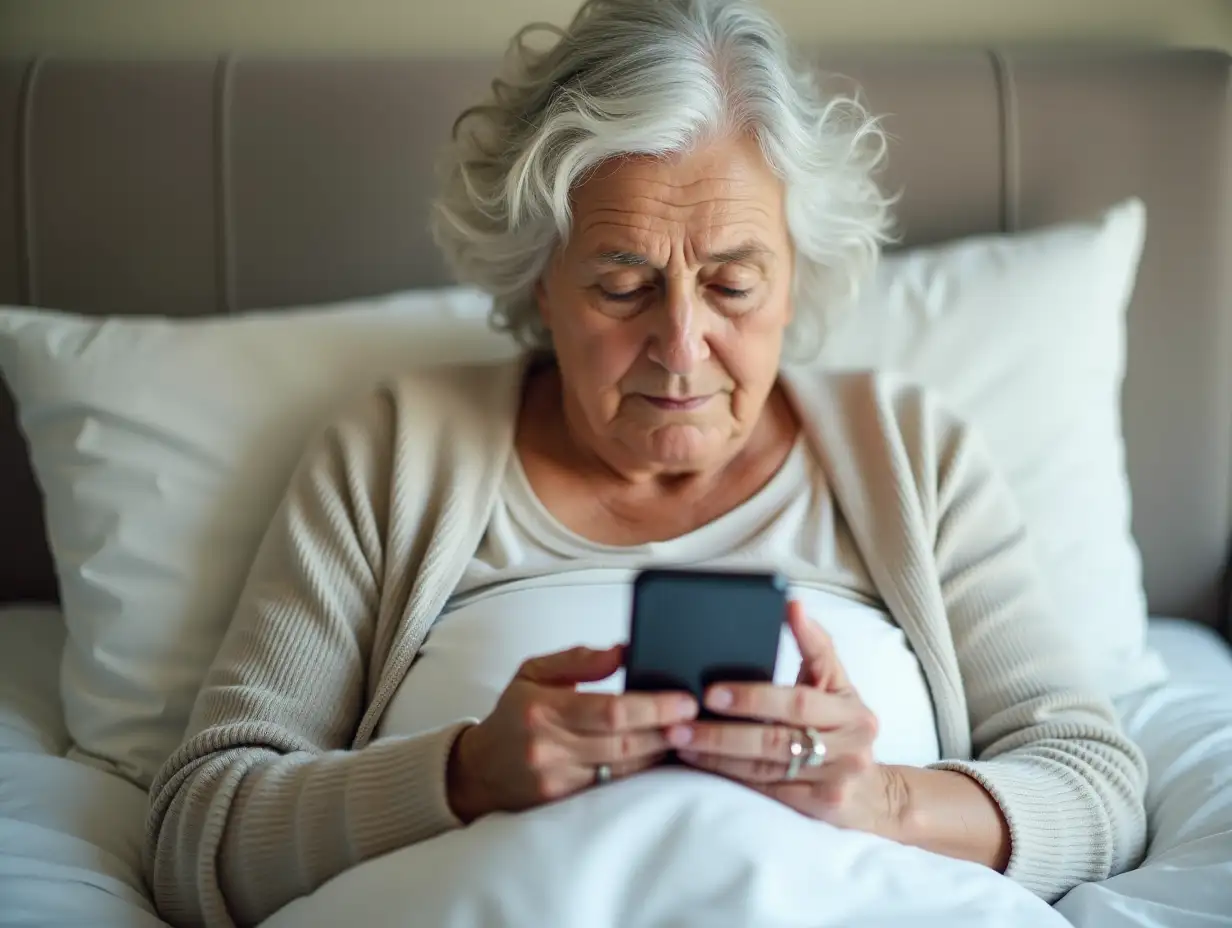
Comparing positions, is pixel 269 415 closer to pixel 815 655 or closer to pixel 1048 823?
pixel 815 655

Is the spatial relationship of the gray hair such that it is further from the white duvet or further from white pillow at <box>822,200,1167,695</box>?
the white duvet

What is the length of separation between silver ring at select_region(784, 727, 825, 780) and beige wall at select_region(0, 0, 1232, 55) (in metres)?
1.27

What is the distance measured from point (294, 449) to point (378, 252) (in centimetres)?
37

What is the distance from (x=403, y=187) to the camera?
5.98 ft

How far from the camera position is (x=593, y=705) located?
1046 mm

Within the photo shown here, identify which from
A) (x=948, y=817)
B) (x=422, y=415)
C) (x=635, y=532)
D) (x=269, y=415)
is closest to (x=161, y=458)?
(x=269, y=415)

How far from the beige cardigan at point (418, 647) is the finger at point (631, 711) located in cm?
16

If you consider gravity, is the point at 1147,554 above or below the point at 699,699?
below

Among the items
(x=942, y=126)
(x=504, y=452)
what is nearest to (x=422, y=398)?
A: (x=504, y=452)

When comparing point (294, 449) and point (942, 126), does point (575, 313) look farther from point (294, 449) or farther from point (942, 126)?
point (942, 126)

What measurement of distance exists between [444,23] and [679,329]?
91cm

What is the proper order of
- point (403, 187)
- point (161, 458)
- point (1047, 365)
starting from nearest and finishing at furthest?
point (161, 458), point (1047, 365), point (403, 187)

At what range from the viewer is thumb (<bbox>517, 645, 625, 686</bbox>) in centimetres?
108

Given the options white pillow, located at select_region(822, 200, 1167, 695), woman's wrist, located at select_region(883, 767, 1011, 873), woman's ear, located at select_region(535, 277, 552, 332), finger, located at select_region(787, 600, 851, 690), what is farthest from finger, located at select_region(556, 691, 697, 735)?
white pillow, located at select_region(822, 200, 1167, 695)
